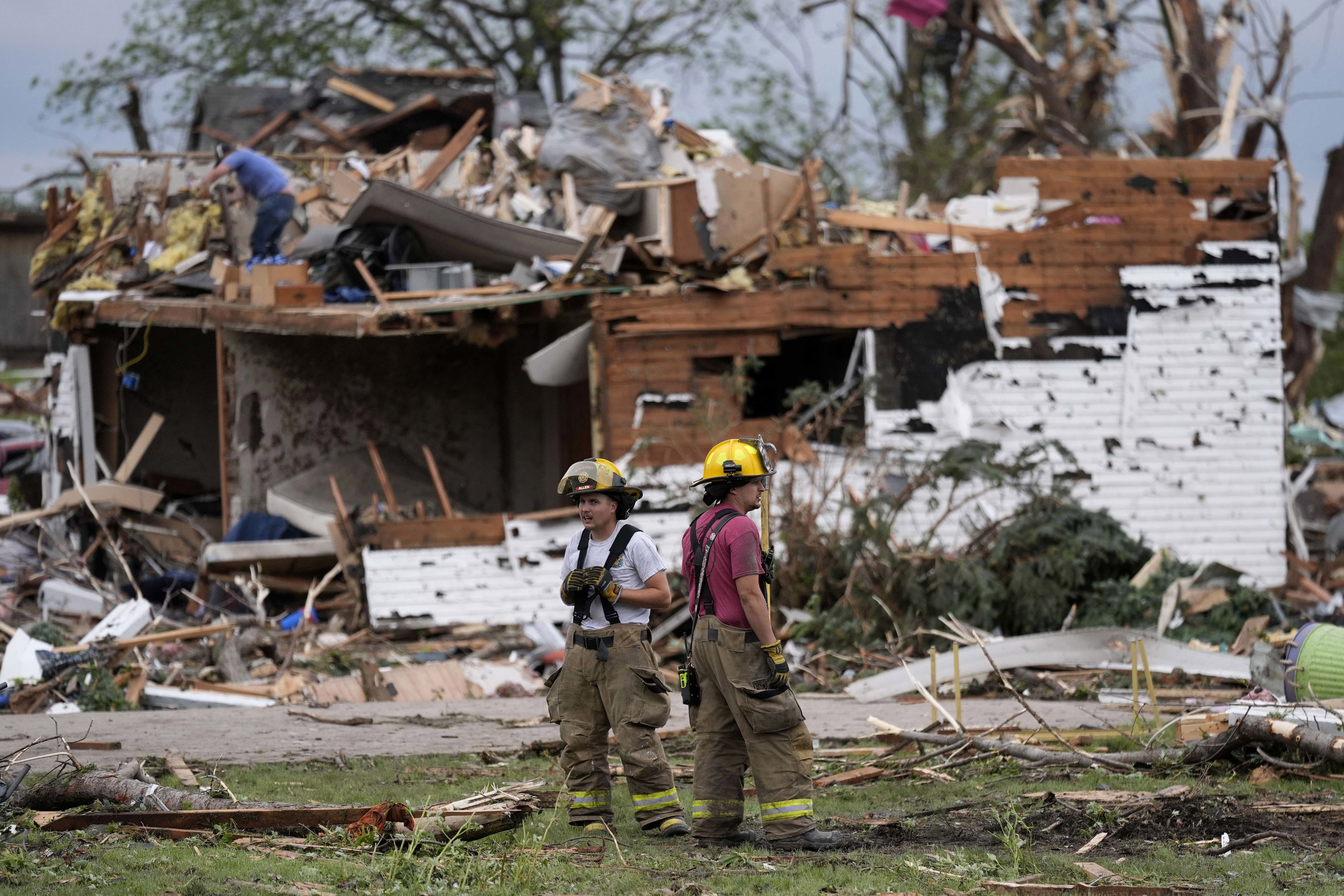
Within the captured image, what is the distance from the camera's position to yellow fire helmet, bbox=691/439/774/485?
18.2 ft

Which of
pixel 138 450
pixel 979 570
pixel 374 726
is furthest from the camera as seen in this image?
pixel 138 450

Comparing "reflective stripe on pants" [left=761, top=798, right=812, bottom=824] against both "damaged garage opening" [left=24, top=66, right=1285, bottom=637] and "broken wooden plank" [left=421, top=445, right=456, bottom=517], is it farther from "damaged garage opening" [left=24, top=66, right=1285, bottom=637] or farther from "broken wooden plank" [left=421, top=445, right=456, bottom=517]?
"broken wooden plank" [left=421, top=445, right=456, bottom=517]

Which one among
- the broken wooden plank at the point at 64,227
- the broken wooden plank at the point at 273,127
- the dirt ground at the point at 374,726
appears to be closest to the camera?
the dirt ground at the point at 374,726

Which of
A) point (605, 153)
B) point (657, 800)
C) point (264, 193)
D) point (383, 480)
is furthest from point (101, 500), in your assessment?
point (657, 800)

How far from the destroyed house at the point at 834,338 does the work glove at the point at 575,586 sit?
6507 mm

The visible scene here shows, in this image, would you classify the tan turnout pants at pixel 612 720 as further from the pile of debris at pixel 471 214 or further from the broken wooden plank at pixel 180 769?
the pile of debris at pixel 471 214

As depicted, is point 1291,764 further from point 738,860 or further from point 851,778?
point 738,860

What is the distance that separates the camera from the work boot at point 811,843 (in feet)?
17.6

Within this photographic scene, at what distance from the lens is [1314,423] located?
84.8 feet

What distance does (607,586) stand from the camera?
229 inches

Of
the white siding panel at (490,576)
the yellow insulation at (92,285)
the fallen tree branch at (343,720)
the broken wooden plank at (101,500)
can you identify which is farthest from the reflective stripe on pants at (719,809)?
the yellow insulation at (92,285)

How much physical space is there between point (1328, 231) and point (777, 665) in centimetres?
1534

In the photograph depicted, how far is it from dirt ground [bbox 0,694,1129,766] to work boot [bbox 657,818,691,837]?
2260mm

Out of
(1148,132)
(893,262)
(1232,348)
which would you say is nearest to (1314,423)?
(1148,132)
